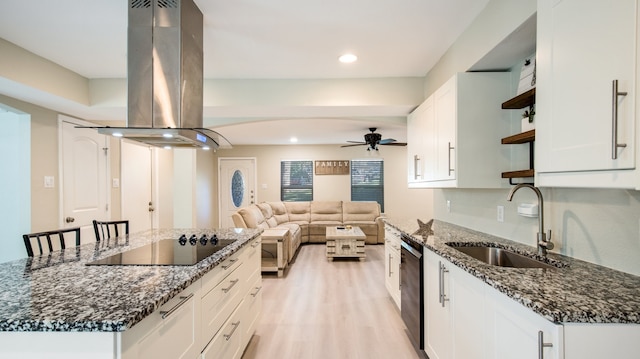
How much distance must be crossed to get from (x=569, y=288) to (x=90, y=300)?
5.79ft

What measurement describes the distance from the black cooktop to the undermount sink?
162 centimetres

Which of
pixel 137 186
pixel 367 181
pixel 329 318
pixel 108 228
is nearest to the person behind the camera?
pixel 108 228

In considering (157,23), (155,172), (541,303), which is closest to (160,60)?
(157,23)

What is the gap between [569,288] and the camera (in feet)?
3.60

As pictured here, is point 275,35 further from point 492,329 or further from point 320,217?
point 320,217

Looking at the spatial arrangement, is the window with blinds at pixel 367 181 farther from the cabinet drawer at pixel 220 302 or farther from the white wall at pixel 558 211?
the cabinet drawer at pixel 220 302

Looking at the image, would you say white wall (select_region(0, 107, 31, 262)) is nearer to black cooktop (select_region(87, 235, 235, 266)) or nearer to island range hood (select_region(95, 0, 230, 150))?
black cooktop (select_region(87, 235, 235, 266))

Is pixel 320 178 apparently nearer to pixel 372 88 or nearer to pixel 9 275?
pixel 372 88

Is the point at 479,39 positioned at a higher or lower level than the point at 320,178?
higher

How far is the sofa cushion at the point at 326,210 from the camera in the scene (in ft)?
23.8

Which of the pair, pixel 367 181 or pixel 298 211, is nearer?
pixel 298 211

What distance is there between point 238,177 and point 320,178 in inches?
91.9

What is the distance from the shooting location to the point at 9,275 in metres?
1.35

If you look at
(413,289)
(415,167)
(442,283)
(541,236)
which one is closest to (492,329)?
(442,283)
